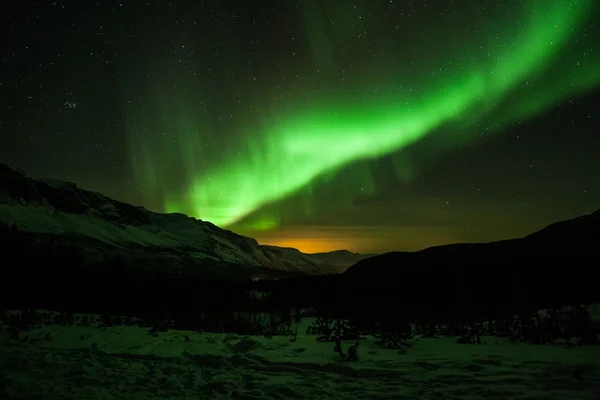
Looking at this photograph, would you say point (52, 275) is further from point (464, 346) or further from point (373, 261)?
point (373, 261)

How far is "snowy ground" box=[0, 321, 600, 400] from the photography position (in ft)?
20.1

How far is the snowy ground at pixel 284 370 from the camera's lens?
612 cm

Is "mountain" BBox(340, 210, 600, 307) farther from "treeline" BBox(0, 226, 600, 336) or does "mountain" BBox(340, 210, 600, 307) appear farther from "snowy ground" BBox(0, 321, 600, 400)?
"snowy ground" BBox(0, 321, 600, 400)

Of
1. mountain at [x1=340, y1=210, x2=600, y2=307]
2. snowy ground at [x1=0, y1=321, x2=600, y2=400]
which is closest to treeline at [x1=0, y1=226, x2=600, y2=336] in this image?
mountain at [x1=340, y1=210, x2=600, y2=307]

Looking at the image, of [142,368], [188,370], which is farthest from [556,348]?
[142,368]

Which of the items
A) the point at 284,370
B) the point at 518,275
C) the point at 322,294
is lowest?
the point at 284,370

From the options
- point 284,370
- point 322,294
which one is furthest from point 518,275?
point 284,370

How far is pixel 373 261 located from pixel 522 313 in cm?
3549

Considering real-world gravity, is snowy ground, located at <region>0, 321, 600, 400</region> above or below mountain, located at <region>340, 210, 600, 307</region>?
below

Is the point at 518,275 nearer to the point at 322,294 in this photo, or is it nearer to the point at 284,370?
the point at 322,294

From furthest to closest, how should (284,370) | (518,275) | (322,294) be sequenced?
(322,294)
(518,275)
(284,370)

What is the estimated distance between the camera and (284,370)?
308 inches

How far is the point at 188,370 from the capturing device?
7.71 metres

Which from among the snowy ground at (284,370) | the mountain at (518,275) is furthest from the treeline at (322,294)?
the snowy ground at (284,370)
